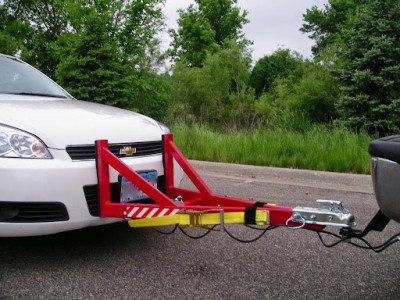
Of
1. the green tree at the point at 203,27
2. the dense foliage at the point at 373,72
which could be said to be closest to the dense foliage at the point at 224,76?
the dense foliage at the point at 373,72

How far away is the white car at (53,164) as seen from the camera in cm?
235

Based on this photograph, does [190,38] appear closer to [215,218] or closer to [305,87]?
[305,87]

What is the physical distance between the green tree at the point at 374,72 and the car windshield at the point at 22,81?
6.98m

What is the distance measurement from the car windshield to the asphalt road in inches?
50.0

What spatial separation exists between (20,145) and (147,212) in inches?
33.8

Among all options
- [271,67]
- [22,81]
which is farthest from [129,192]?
[271,67]

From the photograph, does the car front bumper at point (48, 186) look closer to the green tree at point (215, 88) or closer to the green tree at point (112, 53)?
the green tree at point (112, 53)

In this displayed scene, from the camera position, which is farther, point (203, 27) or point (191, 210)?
point (203, 27)

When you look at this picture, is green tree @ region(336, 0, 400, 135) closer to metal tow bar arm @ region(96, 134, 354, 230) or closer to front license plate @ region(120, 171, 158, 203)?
metal tow bar arm @ region(96, 134, 354, 230)

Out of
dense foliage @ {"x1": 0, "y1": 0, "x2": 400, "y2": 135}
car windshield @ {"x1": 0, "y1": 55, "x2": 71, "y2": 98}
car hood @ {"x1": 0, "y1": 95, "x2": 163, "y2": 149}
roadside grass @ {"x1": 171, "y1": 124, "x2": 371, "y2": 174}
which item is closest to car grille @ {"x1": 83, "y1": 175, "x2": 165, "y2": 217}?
car hood @ {"x1": 0, "y1": 95, "x2": 163, "y2": 149}

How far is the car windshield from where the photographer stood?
3.45 m

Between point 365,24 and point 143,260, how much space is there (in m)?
8.85

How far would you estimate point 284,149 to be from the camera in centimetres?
636

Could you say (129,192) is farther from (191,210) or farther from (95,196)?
(191,210)
